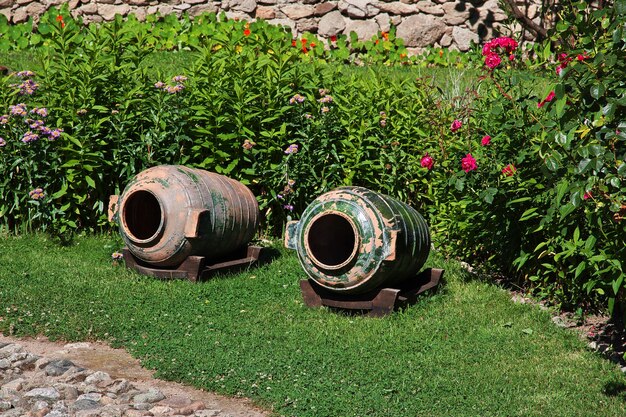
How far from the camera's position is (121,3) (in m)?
13.4

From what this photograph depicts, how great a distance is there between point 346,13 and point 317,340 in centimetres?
838

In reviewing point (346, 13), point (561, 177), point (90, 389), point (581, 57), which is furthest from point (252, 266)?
point (346, 13)

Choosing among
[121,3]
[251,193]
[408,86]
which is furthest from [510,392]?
[121,3]

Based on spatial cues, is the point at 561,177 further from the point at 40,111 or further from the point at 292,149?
the point at 40,111

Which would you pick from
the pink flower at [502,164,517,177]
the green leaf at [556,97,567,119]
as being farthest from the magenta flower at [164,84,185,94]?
the green leaf at [556,97,567,119]

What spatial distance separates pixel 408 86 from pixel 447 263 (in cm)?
171

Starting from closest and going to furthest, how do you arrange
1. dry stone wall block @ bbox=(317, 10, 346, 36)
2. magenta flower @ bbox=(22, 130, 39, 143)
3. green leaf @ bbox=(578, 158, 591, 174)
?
green leaf @ bbox=(578, 158, 591, 174)
magenta flower @ bbox=(22, 130, 39, 143)
dry stone wall block @ bbox=(317, 10, 346, 36)

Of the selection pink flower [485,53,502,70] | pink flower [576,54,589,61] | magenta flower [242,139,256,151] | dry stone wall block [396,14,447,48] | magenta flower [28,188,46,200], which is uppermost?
dry stone wall block [396,14,447,48]

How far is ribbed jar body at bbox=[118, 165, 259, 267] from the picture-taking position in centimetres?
681

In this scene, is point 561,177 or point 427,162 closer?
point 561,177

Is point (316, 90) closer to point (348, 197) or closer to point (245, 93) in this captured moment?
point (245, 93)

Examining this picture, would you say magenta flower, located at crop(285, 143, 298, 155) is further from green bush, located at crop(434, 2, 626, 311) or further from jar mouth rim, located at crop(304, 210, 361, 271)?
green bush, located at crop(434, 2, 626, 311)

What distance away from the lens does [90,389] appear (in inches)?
201

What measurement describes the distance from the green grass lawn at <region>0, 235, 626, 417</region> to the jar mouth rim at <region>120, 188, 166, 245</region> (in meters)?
0.33
